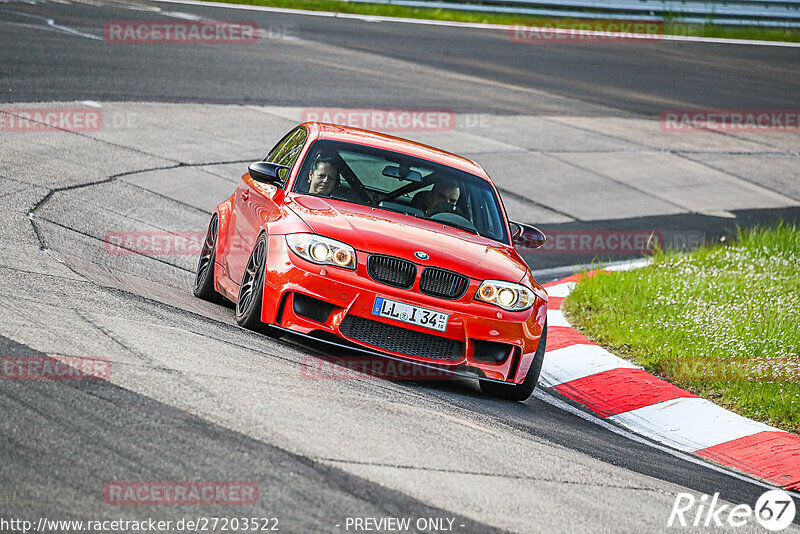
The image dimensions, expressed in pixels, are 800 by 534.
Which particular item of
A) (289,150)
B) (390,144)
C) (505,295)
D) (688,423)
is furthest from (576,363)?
(289,150)

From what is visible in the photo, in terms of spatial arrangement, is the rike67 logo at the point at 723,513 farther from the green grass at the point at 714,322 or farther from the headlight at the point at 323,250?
the headlight at the point at 323,250

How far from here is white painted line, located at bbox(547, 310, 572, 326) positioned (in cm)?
952

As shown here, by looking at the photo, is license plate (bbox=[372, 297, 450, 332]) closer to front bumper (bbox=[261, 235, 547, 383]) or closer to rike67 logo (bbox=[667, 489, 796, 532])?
front bumper (bbox=[261, 235, 547, 383])

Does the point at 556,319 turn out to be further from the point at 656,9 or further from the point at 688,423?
the point at 656,9

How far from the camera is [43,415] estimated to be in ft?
14.1

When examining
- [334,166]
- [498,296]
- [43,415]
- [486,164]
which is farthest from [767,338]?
[486,164]

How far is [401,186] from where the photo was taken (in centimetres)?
783

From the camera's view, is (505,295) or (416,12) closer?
(505,295)

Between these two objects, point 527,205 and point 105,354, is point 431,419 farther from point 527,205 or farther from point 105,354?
point 527,205

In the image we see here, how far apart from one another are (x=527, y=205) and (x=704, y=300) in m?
4.55

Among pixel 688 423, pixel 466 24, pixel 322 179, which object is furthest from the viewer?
pixel 466 24

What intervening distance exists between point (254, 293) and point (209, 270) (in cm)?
144

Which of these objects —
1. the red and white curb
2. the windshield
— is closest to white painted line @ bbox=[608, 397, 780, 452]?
the red and white curb

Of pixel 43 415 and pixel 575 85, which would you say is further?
pixel 575 85
